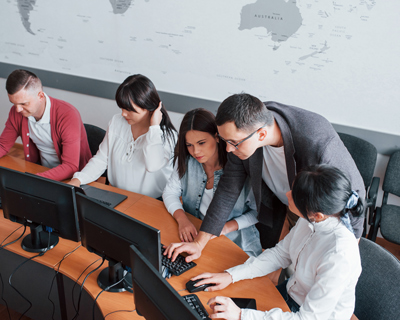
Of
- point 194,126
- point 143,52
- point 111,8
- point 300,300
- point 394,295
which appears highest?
point 111,8

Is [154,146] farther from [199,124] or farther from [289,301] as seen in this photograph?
[289,301]

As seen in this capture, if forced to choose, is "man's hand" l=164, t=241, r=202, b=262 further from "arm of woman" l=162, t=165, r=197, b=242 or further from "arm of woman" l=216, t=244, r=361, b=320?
"arm of woman" l=216, t=244, r=361, b=320

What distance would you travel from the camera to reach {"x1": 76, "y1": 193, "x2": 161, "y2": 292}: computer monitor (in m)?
1.25

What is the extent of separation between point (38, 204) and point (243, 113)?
96cm

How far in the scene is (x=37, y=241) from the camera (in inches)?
65.1

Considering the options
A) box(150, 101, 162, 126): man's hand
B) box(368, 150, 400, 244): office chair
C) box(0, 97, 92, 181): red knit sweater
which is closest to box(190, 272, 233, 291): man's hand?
box(150, 101, 162, 126): man's hand

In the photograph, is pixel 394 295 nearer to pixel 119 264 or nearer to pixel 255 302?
pixel 255 302

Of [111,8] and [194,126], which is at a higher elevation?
[111,8]

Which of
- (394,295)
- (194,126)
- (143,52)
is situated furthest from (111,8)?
(394,295)

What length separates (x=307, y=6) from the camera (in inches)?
97.2

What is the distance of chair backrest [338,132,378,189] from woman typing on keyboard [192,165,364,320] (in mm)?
1346

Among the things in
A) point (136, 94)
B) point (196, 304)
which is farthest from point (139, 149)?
point (196, 304)

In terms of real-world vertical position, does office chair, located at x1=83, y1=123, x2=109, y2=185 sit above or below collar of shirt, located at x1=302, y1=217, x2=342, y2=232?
below

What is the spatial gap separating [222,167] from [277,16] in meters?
1.36
